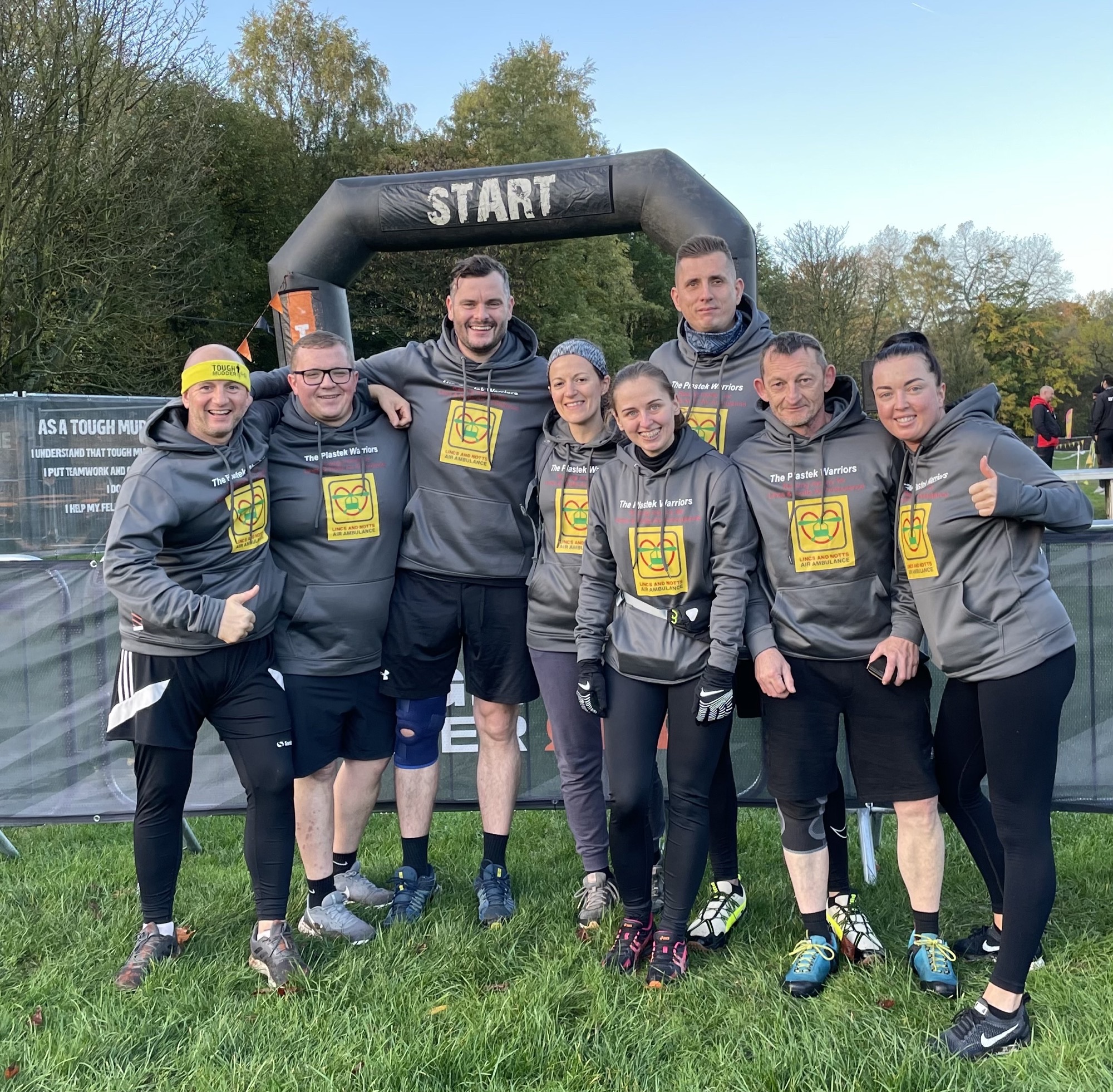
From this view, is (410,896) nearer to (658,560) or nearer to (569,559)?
(569,559)

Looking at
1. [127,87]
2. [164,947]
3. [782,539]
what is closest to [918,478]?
[782,539]

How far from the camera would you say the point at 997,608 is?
110 inches

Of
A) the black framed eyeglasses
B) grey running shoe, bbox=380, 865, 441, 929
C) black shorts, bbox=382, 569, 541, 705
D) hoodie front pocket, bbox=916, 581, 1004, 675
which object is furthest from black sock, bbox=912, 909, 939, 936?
the black framed eyeglasses

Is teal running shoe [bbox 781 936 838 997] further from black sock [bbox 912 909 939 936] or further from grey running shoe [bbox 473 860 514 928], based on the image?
grey running shoe [bbox 473 860 514 928]

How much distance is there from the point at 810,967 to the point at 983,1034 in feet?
1.87

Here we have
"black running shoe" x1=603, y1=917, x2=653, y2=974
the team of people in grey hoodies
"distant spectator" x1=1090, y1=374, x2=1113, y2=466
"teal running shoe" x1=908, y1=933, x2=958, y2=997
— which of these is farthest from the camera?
"distant spectator" x1=1090, y1=374, x2=1113, y2=466

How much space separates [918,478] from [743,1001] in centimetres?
174

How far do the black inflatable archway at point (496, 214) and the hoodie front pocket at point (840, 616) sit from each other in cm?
469

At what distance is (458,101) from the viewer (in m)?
32.8

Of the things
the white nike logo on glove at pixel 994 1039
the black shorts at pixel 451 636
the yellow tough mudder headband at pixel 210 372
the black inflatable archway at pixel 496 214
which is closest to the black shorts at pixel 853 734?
the white nike logo on glove at pixel 994 1039

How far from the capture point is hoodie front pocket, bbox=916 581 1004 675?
280cm

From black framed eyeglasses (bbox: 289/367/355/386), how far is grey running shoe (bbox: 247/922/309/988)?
1.99 metres

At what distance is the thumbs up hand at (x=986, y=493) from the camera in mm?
2709

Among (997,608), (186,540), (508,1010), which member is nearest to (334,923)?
(508,1010)
